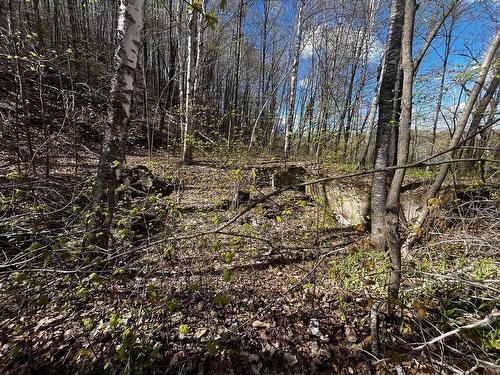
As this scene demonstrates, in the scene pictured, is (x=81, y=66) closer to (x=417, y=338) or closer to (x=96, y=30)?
(x=96, y=30)

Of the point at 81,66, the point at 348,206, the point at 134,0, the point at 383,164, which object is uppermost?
the point at 81,66

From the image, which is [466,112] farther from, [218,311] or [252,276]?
[218,311]

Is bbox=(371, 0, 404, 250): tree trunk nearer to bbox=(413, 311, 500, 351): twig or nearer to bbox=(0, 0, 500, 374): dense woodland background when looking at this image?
bbox=(0, 0, 500, 374): dense woodland background

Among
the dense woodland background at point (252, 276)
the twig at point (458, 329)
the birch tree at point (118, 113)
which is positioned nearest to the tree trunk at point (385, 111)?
the dense woodland background at point (252, 276)

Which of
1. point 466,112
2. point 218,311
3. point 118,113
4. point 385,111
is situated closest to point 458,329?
point 218,311

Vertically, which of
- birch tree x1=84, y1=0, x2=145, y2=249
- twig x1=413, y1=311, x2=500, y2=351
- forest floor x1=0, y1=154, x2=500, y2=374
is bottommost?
forest floor x1=0, y1=154, x2=500, y2=374

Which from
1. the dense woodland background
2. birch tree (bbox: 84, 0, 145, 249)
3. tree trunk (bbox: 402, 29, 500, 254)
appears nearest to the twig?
the dense woodland background

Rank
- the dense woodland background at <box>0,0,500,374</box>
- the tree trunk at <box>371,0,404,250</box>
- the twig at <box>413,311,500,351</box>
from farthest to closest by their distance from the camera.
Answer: the tree trunk at <box>371,0,404,250</box>, the dense woodland background at <box>0,0,500,374</box>, the twig at <box>413,311,500,351</box>

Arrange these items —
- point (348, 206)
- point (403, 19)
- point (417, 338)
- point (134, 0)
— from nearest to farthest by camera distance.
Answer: point (417, 338), point (134, 0), point (403, 19), point (348, 206)

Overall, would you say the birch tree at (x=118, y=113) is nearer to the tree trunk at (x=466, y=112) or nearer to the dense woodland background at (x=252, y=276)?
the dense woodland background at (x=252, y=276)

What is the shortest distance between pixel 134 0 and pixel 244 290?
357 cm

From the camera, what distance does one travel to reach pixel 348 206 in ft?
16.2

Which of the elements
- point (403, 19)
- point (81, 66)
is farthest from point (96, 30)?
point (403, 19)

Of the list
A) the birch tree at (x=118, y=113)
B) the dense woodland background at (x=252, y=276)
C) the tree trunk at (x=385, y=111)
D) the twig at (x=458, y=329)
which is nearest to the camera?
the twig at (x=458, y=329)
